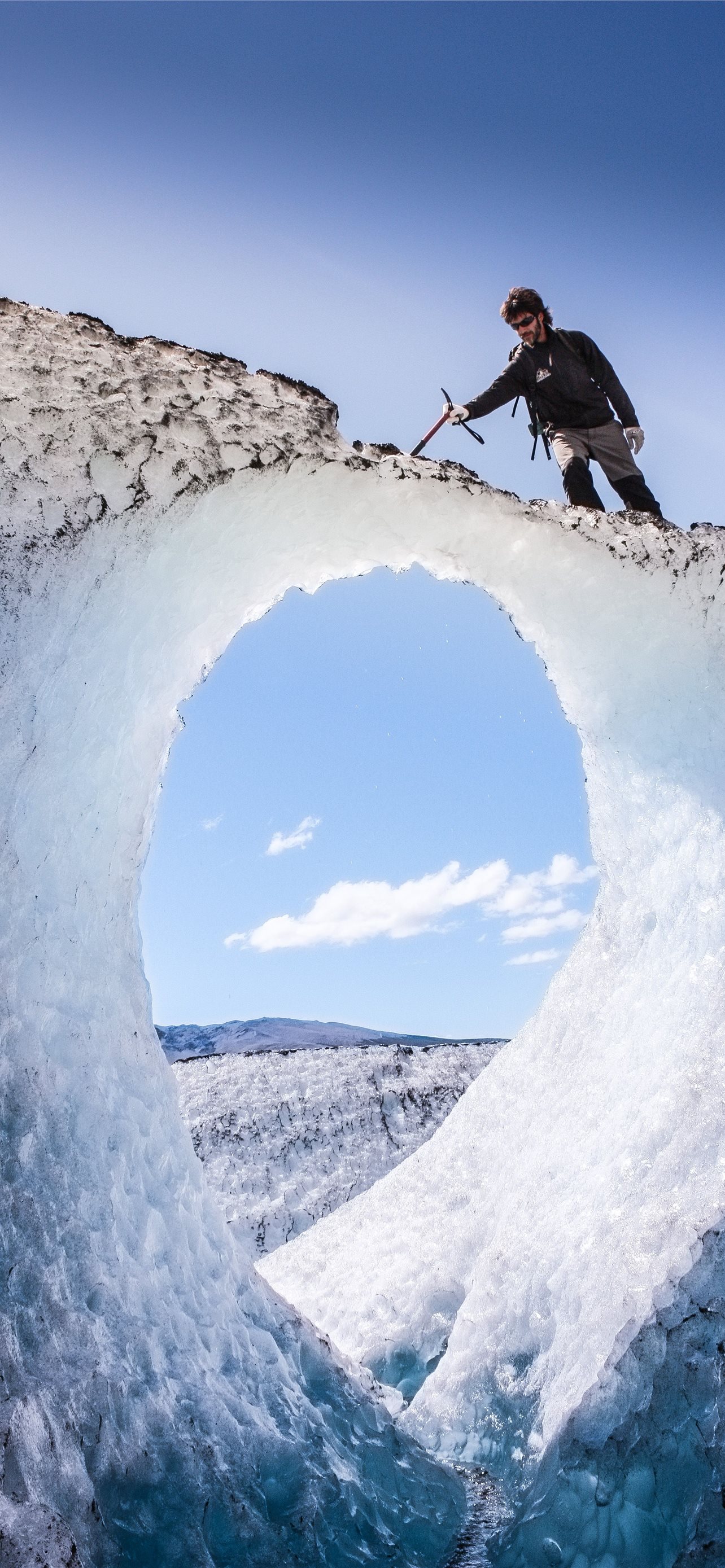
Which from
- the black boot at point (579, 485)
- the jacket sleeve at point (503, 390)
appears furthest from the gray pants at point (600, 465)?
the jacket sleeve at point (503, 390)

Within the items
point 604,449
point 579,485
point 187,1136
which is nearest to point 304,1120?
point 187,1136

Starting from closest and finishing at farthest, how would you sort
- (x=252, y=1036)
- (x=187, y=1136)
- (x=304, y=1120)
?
1. (x=187, y=1136)
2. (x=304, y=1120)
3. (x=252, y=1036)

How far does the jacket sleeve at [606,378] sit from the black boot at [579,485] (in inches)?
14.7

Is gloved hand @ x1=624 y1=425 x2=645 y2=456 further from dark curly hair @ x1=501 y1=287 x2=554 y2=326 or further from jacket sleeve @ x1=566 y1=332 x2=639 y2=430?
dark curly hair @ x1=501 y1=287 x2=554 y2=326

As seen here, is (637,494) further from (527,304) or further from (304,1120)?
(304,1120)

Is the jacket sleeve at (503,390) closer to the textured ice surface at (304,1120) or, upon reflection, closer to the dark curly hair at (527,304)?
the dark curly hair at (527,304)

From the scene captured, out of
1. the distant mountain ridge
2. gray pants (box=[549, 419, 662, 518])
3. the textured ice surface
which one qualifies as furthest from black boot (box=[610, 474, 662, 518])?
the distant mountain ridge

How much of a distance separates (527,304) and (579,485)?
1.22m

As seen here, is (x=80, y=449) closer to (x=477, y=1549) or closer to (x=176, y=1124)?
(x=176, y=1124)

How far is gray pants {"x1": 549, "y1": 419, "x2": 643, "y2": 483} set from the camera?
655cm

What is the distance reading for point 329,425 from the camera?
521 centimetres

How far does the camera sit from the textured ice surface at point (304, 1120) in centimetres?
1246

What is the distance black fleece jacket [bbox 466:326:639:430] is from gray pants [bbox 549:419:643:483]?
44 millimetres

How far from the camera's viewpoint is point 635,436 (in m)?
6.49
